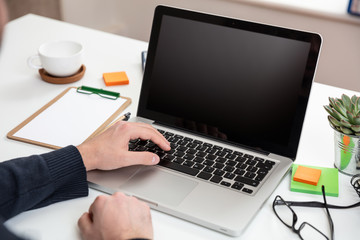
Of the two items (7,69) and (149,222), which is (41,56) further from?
(149,222)

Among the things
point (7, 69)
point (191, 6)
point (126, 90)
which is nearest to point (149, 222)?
point (126, 90)

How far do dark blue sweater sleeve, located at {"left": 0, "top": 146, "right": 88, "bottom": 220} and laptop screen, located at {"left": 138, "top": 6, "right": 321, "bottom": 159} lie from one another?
0.28 metres

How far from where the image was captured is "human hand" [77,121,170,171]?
102cm

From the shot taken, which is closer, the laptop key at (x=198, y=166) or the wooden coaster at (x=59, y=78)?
the laptop key at (x=198, y=166)

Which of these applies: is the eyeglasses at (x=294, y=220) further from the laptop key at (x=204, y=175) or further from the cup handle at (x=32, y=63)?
the cup handle at (x=32, y=63)

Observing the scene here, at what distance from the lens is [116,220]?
867mm

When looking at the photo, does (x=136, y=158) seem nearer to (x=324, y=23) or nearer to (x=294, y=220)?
(x=294, y=220)

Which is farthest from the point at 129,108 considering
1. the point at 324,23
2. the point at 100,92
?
the point at 324,23

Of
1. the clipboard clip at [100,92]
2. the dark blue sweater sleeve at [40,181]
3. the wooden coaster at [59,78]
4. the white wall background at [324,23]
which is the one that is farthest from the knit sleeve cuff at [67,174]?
the white wall background at [324,23]

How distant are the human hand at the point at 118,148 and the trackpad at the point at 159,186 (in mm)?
31

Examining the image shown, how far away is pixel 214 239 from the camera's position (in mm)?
875

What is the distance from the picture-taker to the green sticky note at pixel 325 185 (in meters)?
1.00

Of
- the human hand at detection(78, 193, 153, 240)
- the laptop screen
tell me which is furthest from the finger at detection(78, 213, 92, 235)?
the laptop screen

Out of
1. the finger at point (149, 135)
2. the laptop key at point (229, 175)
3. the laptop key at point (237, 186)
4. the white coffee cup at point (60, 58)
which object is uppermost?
the white coffee cup at point (60, 58)
